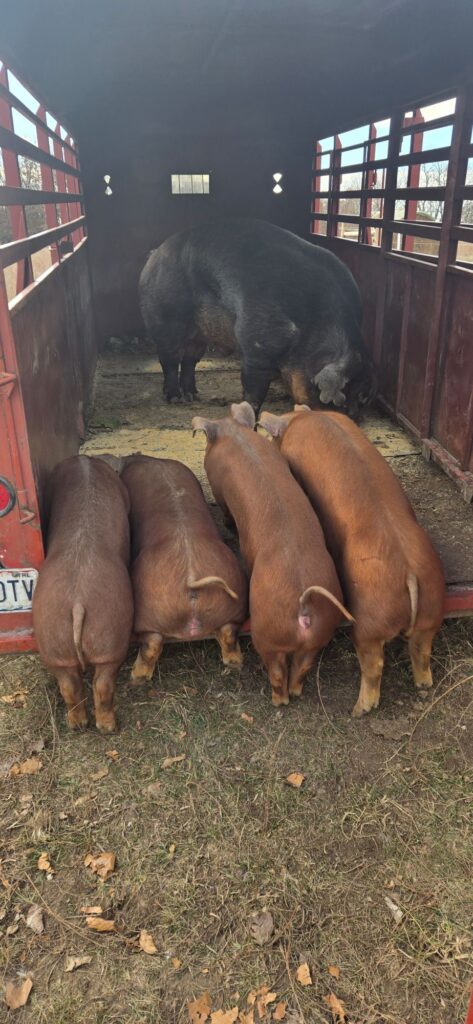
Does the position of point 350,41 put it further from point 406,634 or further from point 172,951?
point 172,951

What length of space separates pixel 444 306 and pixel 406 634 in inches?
102

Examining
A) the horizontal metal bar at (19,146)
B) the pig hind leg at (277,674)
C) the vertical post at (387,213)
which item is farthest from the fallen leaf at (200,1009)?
the vertical post at (387,213)

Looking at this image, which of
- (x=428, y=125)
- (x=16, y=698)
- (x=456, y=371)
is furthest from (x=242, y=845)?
(x=428, y=125)

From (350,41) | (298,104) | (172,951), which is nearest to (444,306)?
(350,41)

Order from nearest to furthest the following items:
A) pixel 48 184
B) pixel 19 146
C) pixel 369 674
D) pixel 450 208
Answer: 1. pixel 369 674
2. pixel 19 146
3. pixel 450 208
4. pixel 48 184

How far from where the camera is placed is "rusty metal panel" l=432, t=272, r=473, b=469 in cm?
430

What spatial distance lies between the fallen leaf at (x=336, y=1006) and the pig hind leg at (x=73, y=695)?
1.32 metres

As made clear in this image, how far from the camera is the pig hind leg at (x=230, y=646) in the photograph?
3.00m

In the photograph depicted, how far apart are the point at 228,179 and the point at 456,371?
17.7 feet

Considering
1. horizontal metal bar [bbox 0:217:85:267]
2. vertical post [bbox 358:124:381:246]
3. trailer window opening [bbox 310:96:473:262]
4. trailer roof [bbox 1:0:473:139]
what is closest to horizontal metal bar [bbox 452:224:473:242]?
trailer window opening [bbox 310:96:473:262]

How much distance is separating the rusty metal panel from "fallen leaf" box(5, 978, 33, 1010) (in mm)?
3404

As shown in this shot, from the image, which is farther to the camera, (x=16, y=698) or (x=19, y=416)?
(x=16, y=698)

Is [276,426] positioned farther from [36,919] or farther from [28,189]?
[36,919]

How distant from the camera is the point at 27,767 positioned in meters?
2.71
